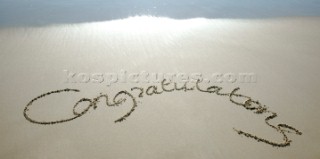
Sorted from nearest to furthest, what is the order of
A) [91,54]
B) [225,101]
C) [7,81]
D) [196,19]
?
[225,101] → [7,81] → [91,54] → [196,19]

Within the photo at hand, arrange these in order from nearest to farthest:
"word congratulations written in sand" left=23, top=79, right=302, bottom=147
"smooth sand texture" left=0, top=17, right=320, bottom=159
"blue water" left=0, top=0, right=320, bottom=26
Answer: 1. "smooth sand texture" left=0, top=17, right=320, bottom=159
2. "word congratulations written in sand" left=23, top=79, right=302, bottom=147
3. "blue water" left=0, top=0, right=320, bottom=26

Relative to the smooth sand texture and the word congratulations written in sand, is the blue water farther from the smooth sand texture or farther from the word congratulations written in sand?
the word congratulations written in sand

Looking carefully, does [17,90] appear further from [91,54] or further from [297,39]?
[297,39]

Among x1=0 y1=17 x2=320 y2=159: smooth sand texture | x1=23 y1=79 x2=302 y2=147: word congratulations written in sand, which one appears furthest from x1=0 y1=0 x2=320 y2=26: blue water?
x1=23 y1=79 x2=302 y2=147: word congratulations written in sand

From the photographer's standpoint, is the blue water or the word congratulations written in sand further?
the blue water

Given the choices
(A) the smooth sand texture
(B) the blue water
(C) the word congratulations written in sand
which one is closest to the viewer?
(A) the smooth sand texture

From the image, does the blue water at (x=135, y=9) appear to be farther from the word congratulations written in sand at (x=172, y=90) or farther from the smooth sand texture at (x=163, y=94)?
the word congratulations written in sand at (x=172, y=90)

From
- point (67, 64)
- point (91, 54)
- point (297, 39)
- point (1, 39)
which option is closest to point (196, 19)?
point (297, 39)

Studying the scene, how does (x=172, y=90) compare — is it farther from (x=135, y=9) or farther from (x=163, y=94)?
(x=135, y=9)
